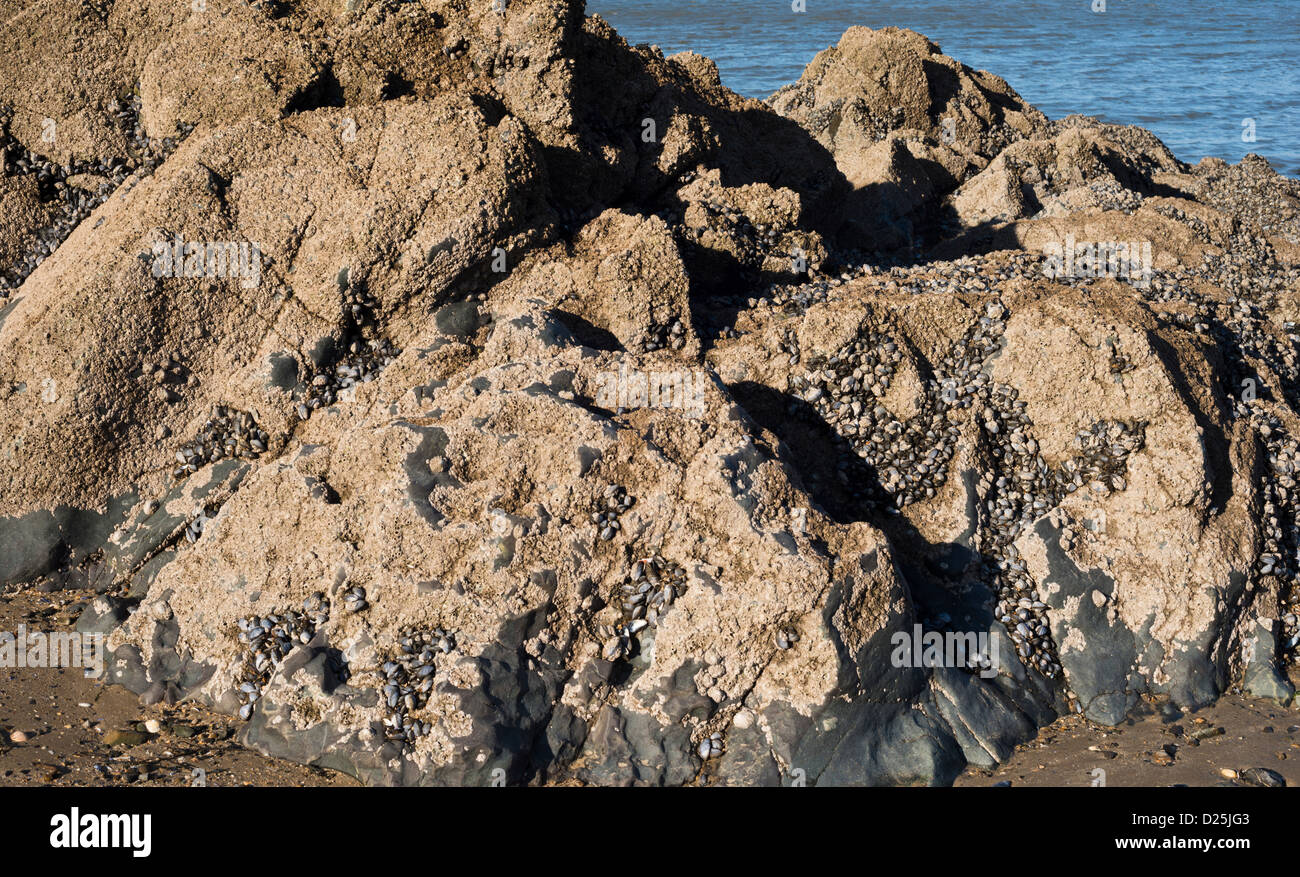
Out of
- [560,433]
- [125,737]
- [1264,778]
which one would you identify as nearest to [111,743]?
[125,737]

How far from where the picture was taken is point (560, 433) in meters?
6.39

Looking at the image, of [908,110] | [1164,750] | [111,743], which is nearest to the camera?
[111,743]

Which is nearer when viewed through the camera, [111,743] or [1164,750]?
[111,743]

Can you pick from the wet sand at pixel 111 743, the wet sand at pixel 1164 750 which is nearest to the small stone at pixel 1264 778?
the wet sand at pixel 1164 750

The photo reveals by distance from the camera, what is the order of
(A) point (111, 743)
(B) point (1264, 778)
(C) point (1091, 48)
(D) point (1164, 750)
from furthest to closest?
1. (C) point (1091, 48)
2. (D) point (1164, 750)
3. (B) point (1264, 778)
4. (A) point (111, 743)

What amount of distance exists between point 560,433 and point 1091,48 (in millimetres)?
36010

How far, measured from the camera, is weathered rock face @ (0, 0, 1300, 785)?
600 cm

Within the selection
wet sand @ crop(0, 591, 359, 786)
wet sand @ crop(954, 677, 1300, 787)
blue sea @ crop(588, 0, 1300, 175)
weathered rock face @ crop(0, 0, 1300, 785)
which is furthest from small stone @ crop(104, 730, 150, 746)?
blue sea @ crop(588, 0, 1300, 175)

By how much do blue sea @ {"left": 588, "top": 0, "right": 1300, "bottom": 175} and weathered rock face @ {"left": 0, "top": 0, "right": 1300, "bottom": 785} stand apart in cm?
1949

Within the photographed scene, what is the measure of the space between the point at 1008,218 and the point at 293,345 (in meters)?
9.32

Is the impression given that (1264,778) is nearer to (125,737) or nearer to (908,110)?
(125,737)

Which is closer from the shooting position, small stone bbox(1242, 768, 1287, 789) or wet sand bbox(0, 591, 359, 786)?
wet sand bbox(0, 591, 359, 786)

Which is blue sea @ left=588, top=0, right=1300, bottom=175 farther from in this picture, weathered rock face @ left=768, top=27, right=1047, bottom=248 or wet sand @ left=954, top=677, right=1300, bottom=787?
wet sand @ left=954, top=677, right=1300, bottom=787

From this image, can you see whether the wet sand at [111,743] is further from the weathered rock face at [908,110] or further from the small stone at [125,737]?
the weathered rock face at [908,110]
